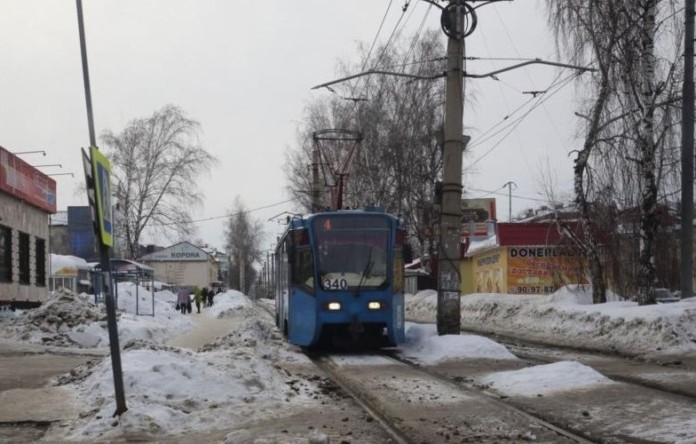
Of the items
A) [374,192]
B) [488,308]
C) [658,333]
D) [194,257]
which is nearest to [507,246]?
[488,308]

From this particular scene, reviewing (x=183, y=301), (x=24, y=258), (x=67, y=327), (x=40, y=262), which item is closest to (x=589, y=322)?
(x=67, y=327)

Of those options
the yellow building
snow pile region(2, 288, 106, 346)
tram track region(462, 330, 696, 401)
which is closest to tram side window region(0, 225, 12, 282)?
snow pile region(2, 288, 106, 346)

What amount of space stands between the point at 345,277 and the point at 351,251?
560 millimetres

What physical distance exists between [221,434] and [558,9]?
15.2 metres

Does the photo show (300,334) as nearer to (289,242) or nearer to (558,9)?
(289,242)

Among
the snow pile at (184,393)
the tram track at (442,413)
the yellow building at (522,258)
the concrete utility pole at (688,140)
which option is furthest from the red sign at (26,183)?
the concrete utility pole at (688,140)

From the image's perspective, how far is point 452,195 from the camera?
15.7 meters

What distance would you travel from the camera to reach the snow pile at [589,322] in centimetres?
1438

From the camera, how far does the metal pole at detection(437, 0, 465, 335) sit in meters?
15.7

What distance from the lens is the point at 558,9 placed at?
18.3 m

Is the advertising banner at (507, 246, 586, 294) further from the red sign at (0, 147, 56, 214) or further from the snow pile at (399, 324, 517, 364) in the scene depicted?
the red sign at (0, 147, 56, 214)

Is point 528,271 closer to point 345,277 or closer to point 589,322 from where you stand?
point 589,322

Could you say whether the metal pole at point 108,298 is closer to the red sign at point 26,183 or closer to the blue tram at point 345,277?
the blue tram at point 345,277

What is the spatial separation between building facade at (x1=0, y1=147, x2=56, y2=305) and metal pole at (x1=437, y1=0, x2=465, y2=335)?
46.8 ft
